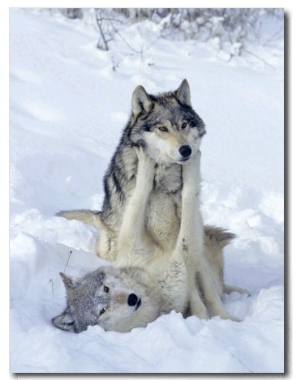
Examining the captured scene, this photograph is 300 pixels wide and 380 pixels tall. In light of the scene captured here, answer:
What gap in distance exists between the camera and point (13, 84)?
4.50m

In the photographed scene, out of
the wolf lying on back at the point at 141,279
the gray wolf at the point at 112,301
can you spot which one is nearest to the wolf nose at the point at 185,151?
the wolf lying on back at the point at 141,279

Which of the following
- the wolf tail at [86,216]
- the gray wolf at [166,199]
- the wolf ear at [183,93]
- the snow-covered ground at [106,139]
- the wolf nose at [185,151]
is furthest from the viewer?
the wolf tail at [86,216]

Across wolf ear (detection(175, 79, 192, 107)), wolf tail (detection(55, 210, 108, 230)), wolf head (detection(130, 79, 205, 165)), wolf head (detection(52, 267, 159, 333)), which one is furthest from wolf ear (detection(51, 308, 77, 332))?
wolf ear (detection(175, 79, 192, 107))

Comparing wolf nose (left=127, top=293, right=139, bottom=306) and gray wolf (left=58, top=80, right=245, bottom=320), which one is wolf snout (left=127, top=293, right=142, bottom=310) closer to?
wolf nose (left=127, top=293, right=139, bottom=306)

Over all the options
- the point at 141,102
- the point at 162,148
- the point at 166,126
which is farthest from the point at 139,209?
the point at 141,102

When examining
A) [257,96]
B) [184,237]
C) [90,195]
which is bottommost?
[90,195]

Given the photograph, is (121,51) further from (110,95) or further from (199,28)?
(199,28)

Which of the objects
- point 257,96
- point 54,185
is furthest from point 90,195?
point 257,96

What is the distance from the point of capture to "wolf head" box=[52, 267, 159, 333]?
3.62 m

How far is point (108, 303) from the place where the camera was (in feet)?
12.0

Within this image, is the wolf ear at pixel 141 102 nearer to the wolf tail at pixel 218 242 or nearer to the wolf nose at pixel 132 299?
the wolf tail at pixel 218 242

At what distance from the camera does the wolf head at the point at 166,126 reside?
3803 mm

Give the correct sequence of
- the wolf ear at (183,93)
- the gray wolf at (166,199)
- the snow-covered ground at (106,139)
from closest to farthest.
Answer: the gray wolf at (166,199)
the wolf ear at (183,93)
the snow-covered ground at (106,139)

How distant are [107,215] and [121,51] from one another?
1519 mm
